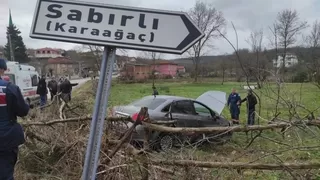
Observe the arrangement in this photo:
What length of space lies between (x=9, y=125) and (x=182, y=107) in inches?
229

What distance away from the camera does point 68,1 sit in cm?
211

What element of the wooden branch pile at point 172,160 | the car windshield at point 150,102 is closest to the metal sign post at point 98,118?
the wooden branch pile at point 172,160

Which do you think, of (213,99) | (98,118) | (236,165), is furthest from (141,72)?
(98,118)

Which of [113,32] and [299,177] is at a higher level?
[113,32]

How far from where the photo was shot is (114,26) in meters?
2.07

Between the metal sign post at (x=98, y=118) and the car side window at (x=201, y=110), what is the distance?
7333 millimetres

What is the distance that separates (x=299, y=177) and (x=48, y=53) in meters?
121

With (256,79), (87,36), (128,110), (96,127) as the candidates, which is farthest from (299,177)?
(128,110)

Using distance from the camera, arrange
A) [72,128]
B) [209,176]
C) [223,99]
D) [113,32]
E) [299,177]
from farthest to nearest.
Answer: [223,99] → [72,128] → [209,176] → [299,177] → [113,32]

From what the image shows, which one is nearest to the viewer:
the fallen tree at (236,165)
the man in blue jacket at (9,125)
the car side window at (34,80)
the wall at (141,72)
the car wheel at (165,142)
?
the fallen tree at (236,165)

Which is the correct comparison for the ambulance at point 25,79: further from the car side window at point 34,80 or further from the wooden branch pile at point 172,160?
the wooden branch pile at point 172,160

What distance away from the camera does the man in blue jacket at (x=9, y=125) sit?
3488 mm

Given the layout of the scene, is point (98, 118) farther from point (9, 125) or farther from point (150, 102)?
point (150, 102)

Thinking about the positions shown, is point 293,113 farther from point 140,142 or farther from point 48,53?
point 48,53
